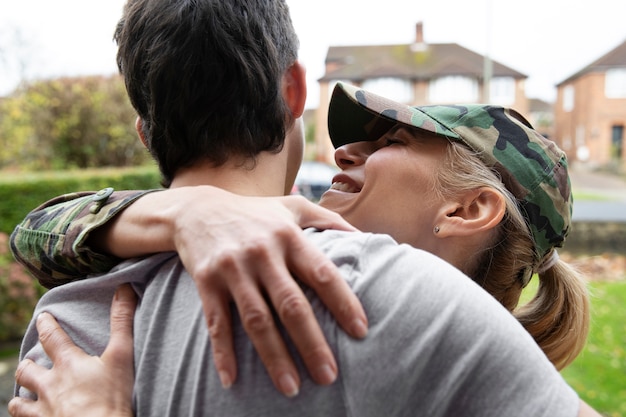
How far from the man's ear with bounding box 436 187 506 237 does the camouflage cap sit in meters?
0.12

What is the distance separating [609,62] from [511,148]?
4037 centimetres

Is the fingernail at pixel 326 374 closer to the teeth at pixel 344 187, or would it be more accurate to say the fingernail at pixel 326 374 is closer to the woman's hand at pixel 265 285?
the woman's hand at pixel 265 285

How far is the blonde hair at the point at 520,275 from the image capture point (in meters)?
1.72

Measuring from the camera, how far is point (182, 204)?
1.32 meters

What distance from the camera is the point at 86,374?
4.28 feet

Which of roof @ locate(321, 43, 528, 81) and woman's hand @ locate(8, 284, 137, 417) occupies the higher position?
woman's hand @ locate(8, 284, 137, 417)

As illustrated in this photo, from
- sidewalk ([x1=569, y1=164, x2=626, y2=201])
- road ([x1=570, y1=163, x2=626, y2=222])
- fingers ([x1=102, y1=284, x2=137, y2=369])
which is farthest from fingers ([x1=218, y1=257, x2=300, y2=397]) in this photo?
sidewalk ([x1=569, y1=164, x2=626, y2=201])

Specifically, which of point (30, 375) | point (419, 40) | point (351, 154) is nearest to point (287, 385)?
point (30, 375)

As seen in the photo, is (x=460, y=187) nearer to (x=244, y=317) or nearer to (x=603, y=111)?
(x=244, y=317)

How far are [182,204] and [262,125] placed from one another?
30cm

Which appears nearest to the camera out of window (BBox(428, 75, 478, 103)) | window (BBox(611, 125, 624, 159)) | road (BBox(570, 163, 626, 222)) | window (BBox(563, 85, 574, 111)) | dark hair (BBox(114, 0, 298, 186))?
dark hair (BBox(114, 0, 298, 186))

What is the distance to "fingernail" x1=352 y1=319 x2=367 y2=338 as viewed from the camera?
1073mm

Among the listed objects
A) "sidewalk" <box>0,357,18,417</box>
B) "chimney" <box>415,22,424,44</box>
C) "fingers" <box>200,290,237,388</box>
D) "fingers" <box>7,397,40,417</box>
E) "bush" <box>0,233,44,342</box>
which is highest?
"chimney" <box>415,22,424,44</box>

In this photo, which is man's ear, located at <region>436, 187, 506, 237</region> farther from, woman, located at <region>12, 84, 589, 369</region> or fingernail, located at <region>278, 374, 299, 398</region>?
fingernail, located at <region>278, 374, 299, 398</region>
